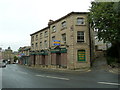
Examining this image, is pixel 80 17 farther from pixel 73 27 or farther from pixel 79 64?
pixel 79 64

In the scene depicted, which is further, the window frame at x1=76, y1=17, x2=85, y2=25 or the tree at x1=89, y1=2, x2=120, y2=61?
the window frame at x1=76, y1=17, x2=85, y2=25

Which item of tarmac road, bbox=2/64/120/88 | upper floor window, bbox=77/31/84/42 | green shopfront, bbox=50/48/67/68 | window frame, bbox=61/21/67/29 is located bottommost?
tarmac road, bbox=2/64/120/88

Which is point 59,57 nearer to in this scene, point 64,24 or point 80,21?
point 64,24

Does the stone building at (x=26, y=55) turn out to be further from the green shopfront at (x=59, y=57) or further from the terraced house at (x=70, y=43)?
the green shopfront at (x=59, y=57)

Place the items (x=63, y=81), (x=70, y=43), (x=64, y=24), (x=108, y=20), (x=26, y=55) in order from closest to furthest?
1. (x=63, y=81)
2. (x=108, y=20)
3. (x=70, y=43)
4. (x=64, y=24)
5. (x=26, y=55)

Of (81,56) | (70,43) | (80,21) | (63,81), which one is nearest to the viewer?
(63,81)

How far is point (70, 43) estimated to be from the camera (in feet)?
64.2

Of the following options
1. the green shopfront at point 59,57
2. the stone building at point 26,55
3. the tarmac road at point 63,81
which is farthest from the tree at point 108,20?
the stone building at point 26,55

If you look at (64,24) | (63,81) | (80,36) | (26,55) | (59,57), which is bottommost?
(63,81)

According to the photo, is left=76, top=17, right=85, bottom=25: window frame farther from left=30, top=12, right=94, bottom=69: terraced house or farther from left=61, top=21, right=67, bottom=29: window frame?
left=61, top=21, right=67, bottom=29: window frame

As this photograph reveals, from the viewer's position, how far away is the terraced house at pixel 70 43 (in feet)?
62.4

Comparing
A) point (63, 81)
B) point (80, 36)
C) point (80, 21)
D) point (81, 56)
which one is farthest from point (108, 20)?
point (63, 81)

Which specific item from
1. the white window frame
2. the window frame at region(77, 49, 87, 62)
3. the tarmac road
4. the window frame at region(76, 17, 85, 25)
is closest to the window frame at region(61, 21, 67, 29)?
the window frame at region(76, 17, 85, 25)

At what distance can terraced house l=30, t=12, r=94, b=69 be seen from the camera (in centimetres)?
1902
